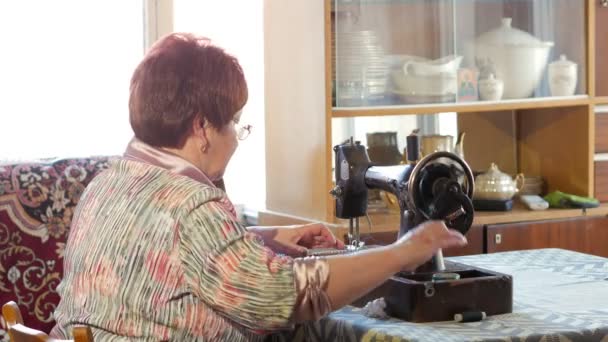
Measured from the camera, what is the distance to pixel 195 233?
5.70 feet

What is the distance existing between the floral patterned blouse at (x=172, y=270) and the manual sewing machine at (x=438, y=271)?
21 centimetres

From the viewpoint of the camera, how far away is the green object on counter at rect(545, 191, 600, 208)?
3.84 meters

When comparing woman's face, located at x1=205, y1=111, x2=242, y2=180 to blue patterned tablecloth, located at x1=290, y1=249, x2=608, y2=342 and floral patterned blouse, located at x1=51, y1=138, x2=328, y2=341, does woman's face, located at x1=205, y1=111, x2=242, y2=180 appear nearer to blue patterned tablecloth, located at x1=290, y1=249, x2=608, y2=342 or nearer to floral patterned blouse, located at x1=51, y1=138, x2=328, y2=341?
floral patterned blouse, located at x1=51, y1=138, x2=328, y2=341

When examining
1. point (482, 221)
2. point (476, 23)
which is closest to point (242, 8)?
point (476, 23)

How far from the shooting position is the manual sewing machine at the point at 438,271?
6.12 ft

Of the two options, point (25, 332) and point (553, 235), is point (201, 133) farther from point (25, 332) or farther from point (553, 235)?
point (553, 235)

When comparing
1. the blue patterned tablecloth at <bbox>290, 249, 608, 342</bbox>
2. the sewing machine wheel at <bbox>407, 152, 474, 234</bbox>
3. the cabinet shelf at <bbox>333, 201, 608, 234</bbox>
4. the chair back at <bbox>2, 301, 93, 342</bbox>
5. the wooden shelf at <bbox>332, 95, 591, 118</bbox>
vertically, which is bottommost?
the cabinet shelf at <bbox>333, 201, 608, 234</bbox>

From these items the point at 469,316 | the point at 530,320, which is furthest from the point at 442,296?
the point at 530,320

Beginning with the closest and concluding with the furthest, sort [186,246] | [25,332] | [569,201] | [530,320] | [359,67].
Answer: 1. [25,332]
2. [186,246]
3. [530,320]
4. [359,67]
5. [569,201]

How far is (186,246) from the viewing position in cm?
174

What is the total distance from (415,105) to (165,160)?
190 cm

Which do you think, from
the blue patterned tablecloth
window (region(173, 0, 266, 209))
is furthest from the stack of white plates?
the blue patterned tablecloth

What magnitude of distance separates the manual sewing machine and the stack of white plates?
1.48 metres

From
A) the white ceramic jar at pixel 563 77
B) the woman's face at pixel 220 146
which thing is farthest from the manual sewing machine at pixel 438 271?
the white ceramic jar at pixel 563 77
